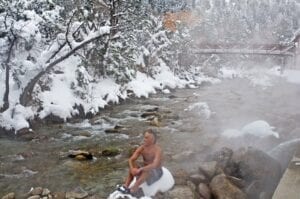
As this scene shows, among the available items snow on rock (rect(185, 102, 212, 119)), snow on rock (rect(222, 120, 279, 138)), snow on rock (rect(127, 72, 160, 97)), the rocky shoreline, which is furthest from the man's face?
snow on rock (rect(127, 72, 160, 97))

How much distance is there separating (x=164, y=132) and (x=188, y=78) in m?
21.5

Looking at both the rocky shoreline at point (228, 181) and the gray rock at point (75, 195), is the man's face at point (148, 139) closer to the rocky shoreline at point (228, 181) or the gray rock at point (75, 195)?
the rocky shoreline at point (228, 181)

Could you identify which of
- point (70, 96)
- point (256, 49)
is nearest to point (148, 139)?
point (70, 96)

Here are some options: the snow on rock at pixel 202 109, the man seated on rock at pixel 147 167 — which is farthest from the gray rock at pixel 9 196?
the snow on rock at pixel 202 109

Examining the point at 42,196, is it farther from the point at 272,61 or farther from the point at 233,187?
the point at 272,61

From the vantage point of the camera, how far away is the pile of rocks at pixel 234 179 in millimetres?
7684

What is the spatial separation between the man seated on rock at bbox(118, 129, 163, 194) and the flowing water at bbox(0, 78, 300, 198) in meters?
1.56

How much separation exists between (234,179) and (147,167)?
2.04m

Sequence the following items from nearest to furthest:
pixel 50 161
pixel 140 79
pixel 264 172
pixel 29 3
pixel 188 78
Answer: pixel 264 172 → pixel 50 161 → pixel 29 3 → pixel 140 79 → pixel 188 78

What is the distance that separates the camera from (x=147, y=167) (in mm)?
7203

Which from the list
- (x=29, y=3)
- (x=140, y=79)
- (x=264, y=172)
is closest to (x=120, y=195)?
(x=264, y=172)

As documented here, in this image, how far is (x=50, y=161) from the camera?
1105cm

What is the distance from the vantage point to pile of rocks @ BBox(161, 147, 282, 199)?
7684 millimetres

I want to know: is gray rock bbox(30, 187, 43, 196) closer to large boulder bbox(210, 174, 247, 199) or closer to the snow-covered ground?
large boulder bbox(210, 174, 247, 199)
